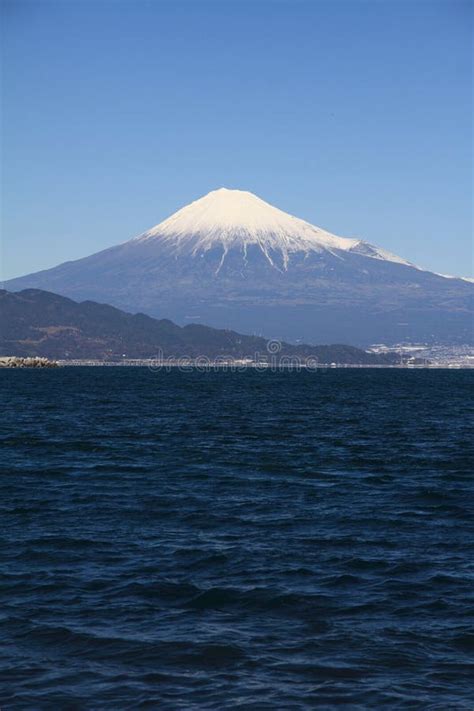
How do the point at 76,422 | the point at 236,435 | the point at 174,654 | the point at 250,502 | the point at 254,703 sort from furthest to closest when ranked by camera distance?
the point at 76,422 → the point at 236,435 → the point at 250,502 → the point at 174,654 → the point at 254,703

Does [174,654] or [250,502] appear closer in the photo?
[174,654]

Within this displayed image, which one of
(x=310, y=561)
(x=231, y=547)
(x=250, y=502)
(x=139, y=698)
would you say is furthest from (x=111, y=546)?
(x=139, y=698)

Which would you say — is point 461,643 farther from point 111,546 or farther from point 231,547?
point 111,546

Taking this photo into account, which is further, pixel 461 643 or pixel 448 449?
pixel 448 449

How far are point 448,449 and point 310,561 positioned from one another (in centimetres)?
3263

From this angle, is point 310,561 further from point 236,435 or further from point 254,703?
point 236,435

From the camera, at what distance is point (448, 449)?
191ft

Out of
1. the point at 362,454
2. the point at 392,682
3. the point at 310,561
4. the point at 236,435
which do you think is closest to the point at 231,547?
the point at 310,561

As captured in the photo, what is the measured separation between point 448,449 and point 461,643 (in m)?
38.3

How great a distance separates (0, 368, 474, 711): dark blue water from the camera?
18.4 metres

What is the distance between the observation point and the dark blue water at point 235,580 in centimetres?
1839

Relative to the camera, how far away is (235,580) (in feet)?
82.9

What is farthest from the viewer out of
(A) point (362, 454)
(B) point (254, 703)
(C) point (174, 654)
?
(A) point (362, 454)

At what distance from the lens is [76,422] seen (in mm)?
77500
